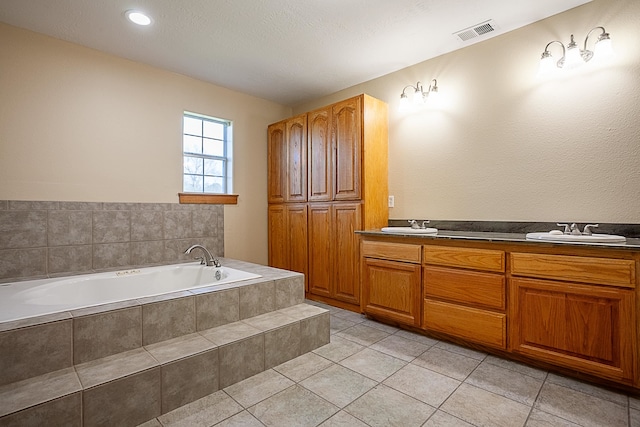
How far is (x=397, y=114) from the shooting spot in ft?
10.8

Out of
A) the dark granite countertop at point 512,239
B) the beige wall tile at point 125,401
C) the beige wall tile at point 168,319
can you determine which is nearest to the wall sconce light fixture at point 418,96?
the dark granite countertop at point 512,239

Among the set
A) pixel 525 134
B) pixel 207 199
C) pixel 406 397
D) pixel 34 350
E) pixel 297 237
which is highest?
pixel 525 134

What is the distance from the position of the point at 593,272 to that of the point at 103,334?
2.71 m

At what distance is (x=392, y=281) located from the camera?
2.73m

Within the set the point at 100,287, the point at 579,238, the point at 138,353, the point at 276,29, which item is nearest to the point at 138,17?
the point at 276,29

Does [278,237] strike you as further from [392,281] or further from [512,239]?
[512,239]

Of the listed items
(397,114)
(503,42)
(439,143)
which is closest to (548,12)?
(503,42)

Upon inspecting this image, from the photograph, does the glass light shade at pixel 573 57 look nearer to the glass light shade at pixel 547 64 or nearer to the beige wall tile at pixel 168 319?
the glass light shade at pixel 547 64

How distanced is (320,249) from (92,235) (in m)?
2.20

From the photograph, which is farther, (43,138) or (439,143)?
(439,143)

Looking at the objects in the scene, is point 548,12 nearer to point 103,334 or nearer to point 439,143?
point 439,143

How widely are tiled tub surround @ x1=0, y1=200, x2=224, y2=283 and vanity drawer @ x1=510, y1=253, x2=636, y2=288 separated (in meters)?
3.03

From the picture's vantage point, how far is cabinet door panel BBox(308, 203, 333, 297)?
3.44m

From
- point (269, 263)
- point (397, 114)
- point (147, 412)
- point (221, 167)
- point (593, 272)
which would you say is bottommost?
point (147, 412)
